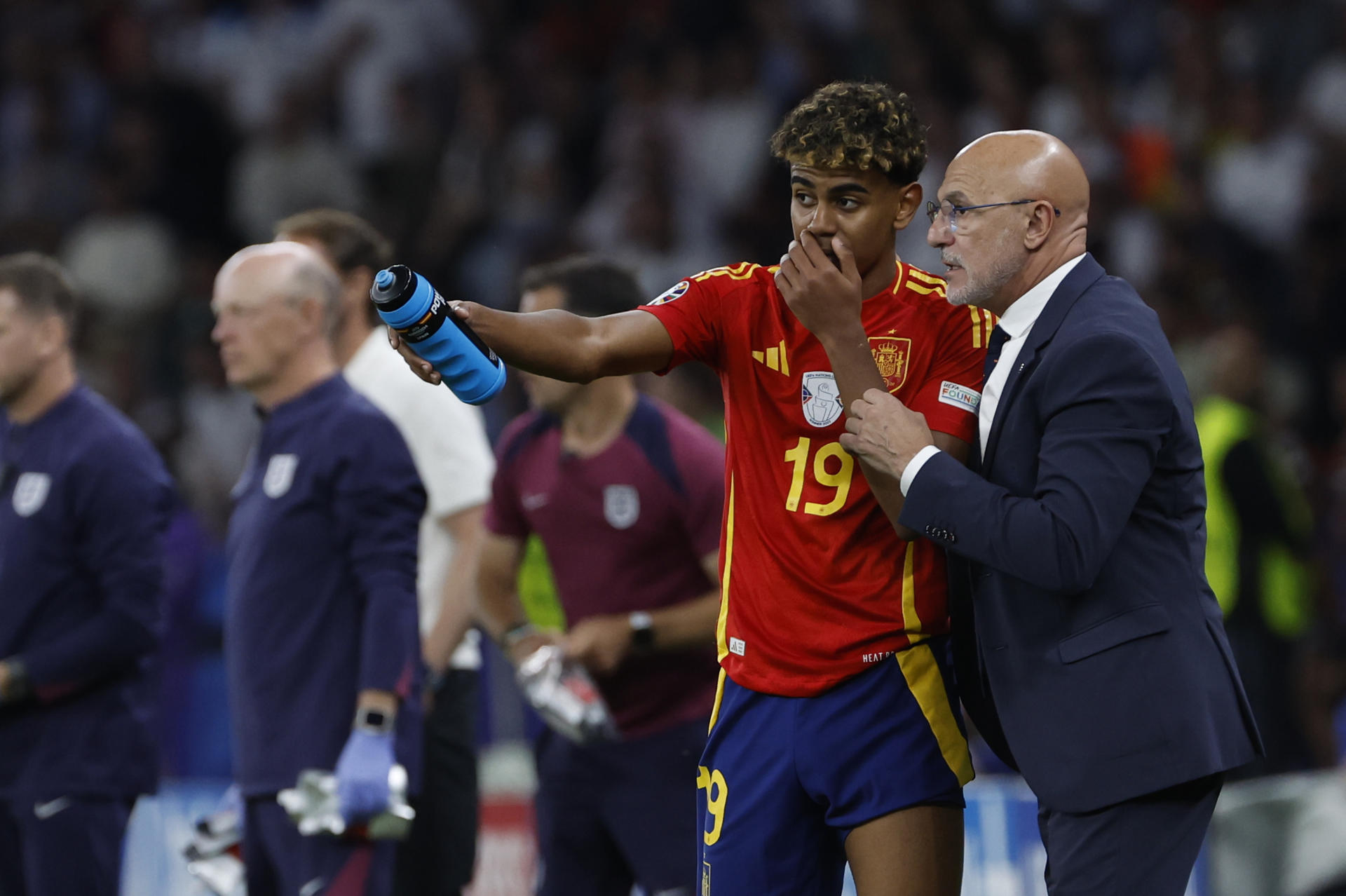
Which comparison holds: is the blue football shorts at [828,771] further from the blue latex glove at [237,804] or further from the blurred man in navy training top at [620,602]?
the blue latex glove at [237,804]

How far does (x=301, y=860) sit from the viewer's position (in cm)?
492

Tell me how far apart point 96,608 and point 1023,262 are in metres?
3.23

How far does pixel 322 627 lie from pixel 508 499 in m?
1.02

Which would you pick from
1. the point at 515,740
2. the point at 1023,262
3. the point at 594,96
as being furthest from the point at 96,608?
the point at 594,96

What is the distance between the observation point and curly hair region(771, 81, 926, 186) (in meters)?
3.86

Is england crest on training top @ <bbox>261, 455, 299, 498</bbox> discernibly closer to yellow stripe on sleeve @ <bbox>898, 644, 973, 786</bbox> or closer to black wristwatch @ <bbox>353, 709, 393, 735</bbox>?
black wristwatch @ <bbox>353, 709, 393, 735</bbox>

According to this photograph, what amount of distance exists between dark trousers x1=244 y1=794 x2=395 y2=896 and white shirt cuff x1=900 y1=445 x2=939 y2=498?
7.15 ft

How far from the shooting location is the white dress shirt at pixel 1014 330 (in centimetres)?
384

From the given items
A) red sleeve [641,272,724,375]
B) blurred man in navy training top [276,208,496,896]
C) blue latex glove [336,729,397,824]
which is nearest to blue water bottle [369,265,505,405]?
red sleeve [641,272,724,375]

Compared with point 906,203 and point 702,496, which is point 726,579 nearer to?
point 906,203

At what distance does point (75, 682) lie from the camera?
5.36m

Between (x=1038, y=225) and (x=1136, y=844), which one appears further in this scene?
(x=1038, y=225)

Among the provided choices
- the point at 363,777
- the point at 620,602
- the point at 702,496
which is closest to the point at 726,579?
the point at 363,777

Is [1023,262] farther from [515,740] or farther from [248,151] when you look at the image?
[248,151]
